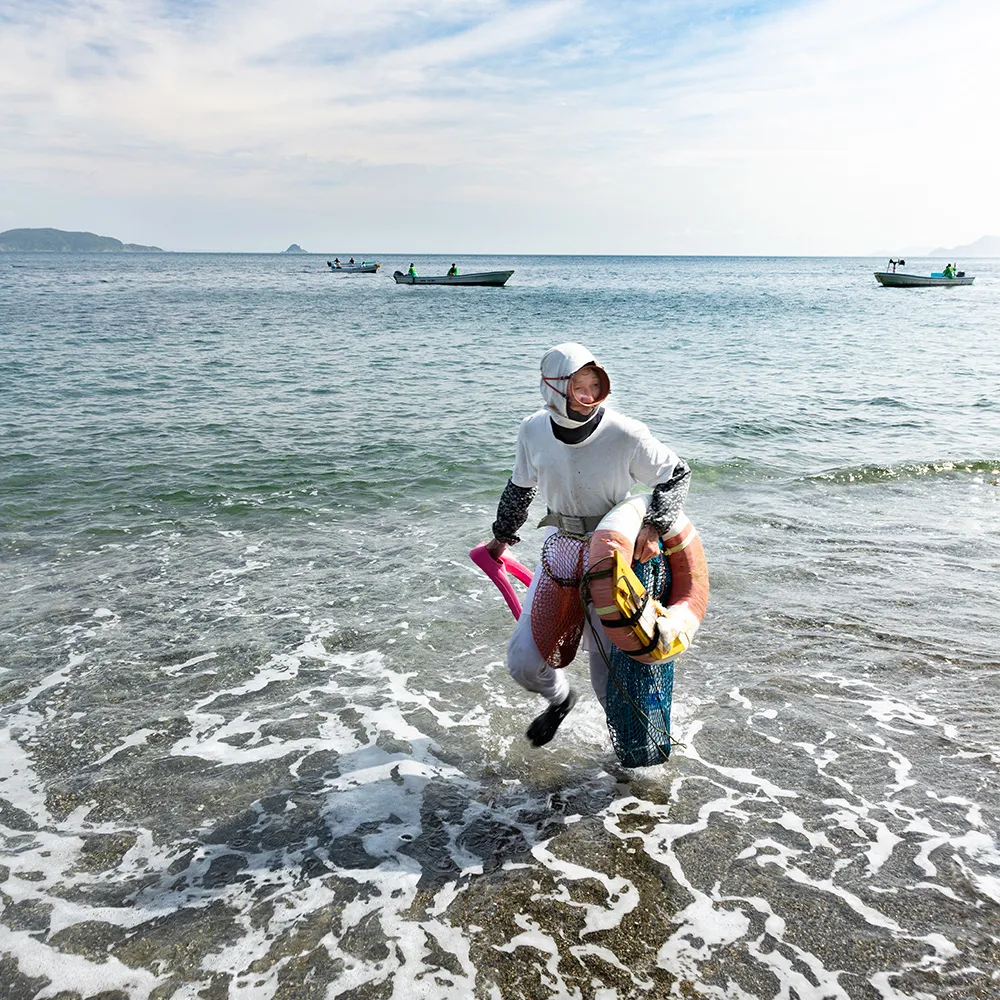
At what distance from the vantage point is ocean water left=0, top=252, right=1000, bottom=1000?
11.2 feet

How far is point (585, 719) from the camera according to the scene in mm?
5324

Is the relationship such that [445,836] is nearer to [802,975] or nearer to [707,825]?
[707,825]

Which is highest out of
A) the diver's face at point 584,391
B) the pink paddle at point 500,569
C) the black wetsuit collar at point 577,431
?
the diver's face at point 584,391

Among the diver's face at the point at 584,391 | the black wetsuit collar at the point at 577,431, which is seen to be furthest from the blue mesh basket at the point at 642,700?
the diver's face at the point at 584,391

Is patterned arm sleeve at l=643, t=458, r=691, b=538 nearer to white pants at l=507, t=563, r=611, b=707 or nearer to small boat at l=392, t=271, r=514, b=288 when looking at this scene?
white pants at l=507, t=563, r=611, b=707

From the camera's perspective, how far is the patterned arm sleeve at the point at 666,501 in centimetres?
399

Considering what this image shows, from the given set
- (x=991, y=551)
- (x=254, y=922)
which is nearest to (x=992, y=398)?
(x=991, y=551)

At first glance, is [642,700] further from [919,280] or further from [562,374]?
[919,280]

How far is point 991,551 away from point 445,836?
22.3 ft

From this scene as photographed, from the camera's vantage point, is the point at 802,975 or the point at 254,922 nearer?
the point at 802,975

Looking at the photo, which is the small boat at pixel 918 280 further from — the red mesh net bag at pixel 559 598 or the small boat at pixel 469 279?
the red mesh net bag at pixel 559 598

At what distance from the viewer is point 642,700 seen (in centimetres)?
432

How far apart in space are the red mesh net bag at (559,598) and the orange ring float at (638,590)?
0.28m

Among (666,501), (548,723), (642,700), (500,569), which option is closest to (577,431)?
(666,501)
